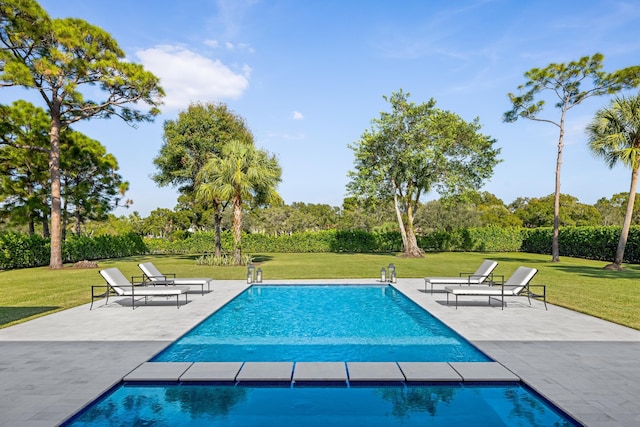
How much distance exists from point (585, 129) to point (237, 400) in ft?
82.5

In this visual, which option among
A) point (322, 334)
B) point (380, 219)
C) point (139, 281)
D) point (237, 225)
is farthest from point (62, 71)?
point (380, 219)

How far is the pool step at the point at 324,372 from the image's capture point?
5129mm

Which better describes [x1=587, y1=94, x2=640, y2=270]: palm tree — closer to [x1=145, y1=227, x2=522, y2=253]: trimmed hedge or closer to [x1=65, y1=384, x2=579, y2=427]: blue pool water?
[x1=145, y1=227, x2=522, y2=253]: trimmed hedge

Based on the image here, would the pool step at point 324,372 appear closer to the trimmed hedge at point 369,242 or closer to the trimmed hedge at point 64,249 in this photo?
the trimmed hedge at point 64,249

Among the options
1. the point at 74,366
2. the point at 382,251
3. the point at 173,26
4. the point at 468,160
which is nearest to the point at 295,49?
the point at 173,26

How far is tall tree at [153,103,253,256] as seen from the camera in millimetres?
30234

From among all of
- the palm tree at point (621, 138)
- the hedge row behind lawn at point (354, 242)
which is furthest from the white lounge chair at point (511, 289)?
the hedge row behind lawn at point (354, 242)

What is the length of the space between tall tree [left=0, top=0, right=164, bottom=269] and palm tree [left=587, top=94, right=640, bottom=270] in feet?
85.2

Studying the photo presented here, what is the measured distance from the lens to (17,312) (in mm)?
10055

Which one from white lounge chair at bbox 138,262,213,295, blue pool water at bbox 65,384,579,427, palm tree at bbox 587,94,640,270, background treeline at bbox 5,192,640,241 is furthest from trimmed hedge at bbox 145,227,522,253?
blue pool water at bbox 65,384,579,427

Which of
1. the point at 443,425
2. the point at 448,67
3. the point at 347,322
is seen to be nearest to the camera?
the point at 443,425

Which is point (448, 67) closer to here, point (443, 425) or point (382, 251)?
point (443, 425)

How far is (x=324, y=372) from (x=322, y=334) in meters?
2.72

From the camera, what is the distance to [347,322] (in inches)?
364
